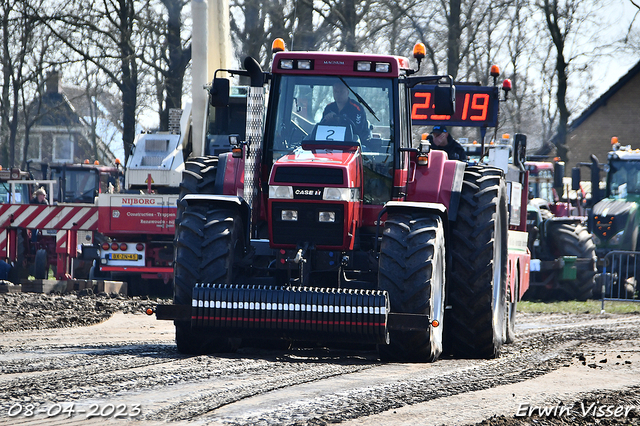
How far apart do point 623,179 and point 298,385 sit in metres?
15.0

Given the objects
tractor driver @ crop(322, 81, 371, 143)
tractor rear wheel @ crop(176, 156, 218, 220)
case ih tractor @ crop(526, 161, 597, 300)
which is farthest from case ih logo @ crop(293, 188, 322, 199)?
case ih tractor @ crop(526, 161, 597, 300)

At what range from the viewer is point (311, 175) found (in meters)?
7.26

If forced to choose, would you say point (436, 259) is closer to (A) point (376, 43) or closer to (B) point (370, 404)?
(B) point (370, 404)

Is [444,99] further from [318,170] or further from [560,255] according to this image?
[560,255]

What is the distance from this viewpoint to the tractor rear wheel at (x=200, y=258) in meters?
7.25

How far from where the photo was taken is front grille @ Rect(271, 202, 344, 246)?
7.31 metres

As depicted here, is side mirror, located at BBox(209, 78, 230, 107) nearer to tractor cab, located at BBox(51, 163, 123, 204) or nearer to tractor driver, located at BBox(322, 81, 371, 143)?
tractor driver, located at BBox(322, 81, 371, 143)

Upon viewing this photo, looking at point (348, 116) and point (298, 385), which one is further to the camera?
point (348, 116)

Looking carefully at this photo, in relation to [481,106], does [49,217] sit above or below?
below

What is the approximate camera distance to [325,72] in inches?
313

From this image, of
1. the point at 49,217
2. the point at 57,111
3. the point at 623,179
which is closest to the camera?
the point at 49,217

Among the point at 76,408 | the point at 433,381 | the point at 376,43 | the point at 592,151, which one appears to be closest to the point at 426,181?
the point at 433,381

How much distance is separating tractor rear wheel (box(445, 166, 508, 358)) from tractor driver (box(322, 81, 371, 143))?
3.69 feet

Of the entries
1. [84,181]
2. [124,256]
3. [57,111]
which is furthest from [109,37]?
[124,256]
